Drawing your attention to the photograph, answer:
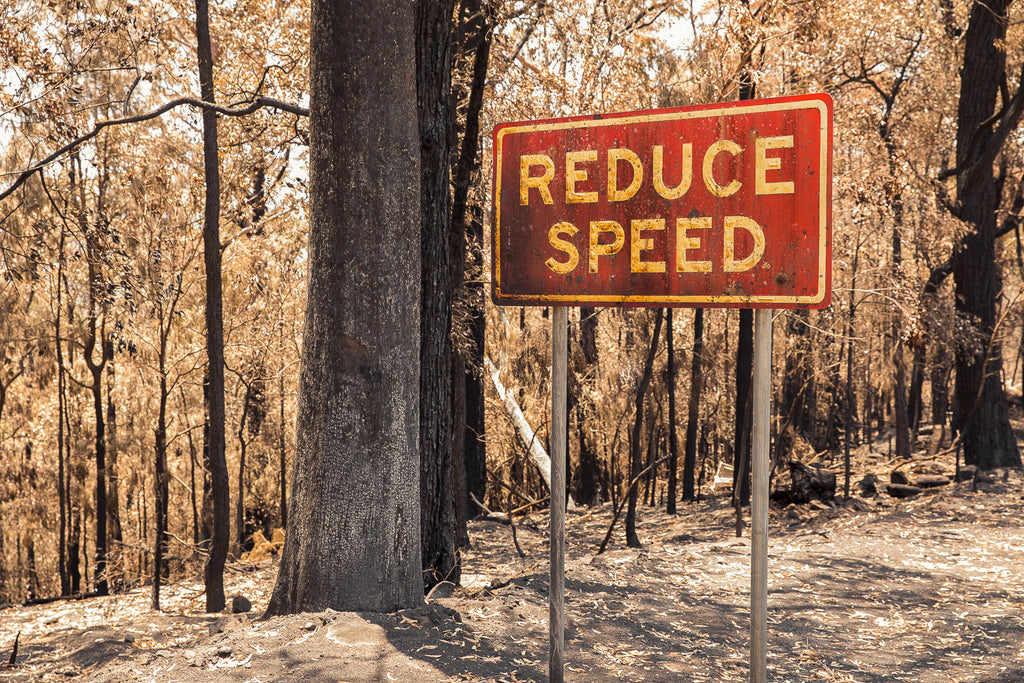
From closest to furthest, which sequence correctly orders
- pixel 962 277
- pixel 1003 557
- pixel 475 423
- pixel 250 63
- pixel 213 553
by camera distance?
pixel 1003 557 → pixel 213 553 → pixel 250 63 → pixel 475 423 → pixel 962 277

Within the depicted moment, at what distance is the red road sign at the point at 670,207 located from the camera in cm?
304

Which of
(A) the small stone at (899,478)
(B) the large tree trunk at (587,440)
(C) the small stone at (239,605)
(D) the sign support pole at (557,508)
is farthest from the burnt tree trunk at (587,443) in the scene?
(D) the sign support pole at (557,508)

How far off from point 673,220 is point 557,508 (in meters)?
1.41

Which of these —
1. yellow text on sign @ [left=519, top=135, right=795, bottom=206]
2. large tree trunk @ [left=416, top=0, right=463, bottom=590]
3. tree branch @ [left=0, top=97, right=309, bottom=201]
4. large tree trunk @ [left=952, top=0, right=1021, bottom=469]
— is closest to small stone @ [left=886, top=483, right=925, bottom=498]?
large tree trunk @ [left=952, top=0, right=1021, bottom=469]

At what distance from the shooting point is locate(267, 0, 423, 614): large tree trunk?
14.9 feet

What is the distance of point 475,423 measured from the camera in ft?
41.0

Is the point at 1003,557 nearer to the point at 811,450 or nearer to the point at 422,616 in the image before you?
the point at 422,616

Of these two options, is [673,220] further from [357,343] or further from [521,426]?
[521,426]

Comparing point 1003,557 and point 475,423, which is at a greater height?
point 475,423

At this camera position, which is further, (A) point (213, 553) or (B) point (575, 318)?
(B) point (575, 318)

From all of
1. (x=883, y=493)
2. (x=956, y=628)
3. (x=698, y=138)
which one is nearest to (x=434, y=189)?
(x=698, y=138)

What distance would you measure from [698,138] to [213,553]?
875 cm

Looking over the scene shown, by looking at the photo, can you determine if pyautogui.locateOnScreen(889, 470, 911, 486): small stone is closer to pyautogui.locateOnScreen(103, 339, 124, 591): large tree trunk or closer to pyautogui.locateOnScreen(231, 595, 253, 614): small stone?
pyautogui.locateOnScreen(231, 595, 253, 614): small stone

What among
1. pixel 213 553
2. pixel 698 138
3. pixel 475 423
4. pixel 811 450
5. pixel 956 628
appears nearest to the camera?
pixel 698 138
